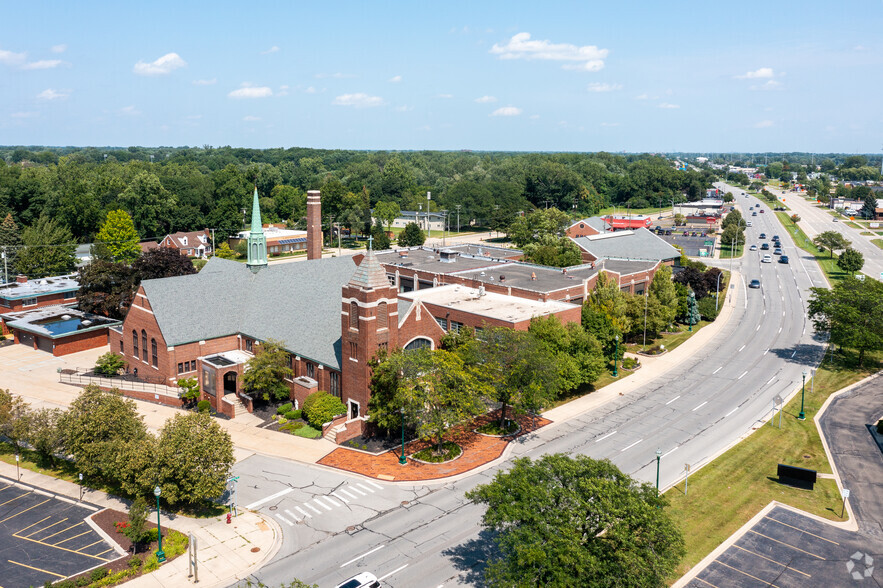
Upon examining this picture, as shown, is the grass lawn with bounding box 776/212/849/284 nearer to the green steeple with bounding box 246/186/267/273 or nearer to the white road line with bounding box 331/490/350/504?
the green steeple with bounding box 246/186/267/273

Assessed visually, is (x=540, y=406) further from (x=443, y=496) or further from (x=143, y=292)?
(x=143, y=292)

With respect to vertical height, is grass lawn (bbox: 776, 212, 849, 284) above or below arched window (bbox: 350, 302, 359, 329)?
below

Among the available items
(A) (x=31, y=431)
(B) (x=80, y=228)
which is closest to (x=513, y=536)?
(A) (x=31, y=431)

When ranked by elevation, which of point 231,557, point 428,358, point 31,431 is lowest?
point 231,557

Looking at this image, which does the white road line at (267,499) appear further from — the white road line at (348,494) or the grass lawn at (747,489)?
the grass lawn at (747,489)

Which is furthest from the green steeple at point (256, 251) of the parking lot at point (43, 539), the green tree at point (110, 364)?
the parking lot at point (43, 539)

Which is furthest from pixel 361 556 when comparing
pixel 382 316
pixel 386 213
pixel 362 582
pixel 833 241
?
pixel 833 241

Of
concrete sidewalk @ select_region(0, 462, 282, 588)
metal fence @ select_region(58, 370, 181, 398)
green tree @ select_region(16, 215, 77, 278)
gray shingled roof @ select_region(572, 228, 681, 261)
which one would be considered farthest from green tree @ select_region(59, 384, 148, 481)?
gray shingled roof @ select_region(572, 228, 681, 261)

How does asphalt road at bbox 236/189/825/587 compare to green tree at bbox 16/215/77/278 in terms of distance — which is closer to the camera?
asphalt road at bbox 236/189/825/587
